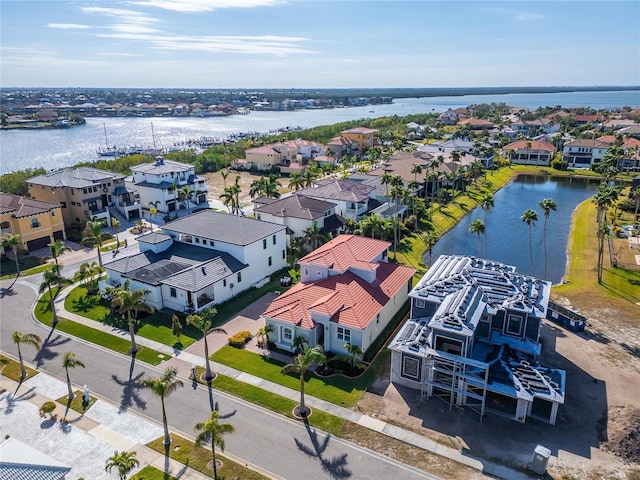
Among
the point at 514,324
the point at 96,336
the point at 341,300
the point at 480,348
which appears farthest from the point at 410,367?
the point at 96,336

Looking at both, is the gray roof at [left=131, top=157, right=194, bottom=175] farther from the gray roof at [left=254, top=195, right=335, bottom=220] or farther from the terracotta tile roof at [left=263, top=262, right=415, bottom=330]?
the terracotta tile roof at [left=263, top=262, right=415, bottom=330]

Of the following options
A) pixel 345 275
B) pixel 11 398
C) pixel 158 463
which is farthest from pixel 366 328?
pixel 11 398

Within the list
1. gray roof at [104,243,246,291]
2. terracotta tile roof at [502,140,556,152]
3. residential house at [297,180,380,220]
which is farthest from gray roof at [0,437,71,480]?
terracotta tile roof at [502,140,556,152]

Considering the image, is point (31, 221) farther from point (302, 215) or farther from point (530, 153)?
point (530, 153)

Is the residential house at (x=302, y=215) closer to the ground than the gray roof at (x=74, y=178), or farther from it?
closer to the ground

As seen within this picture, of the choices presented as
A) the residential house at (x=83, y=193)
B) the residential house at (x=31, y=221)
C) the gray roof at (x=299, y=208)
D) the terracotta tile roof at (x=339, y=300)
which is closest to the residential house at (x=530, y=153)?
the gray roof at (x=299, y=208)

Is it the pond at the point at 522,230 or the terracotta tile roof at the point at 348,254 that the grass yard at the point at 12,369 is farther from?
the pond at the point at 522,230

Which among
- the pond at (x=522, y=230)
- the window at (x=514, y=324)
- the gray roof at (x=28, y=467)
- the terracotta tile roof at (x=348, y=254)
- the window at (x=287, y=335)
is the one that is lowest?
the pond at (x=522, y=230)
